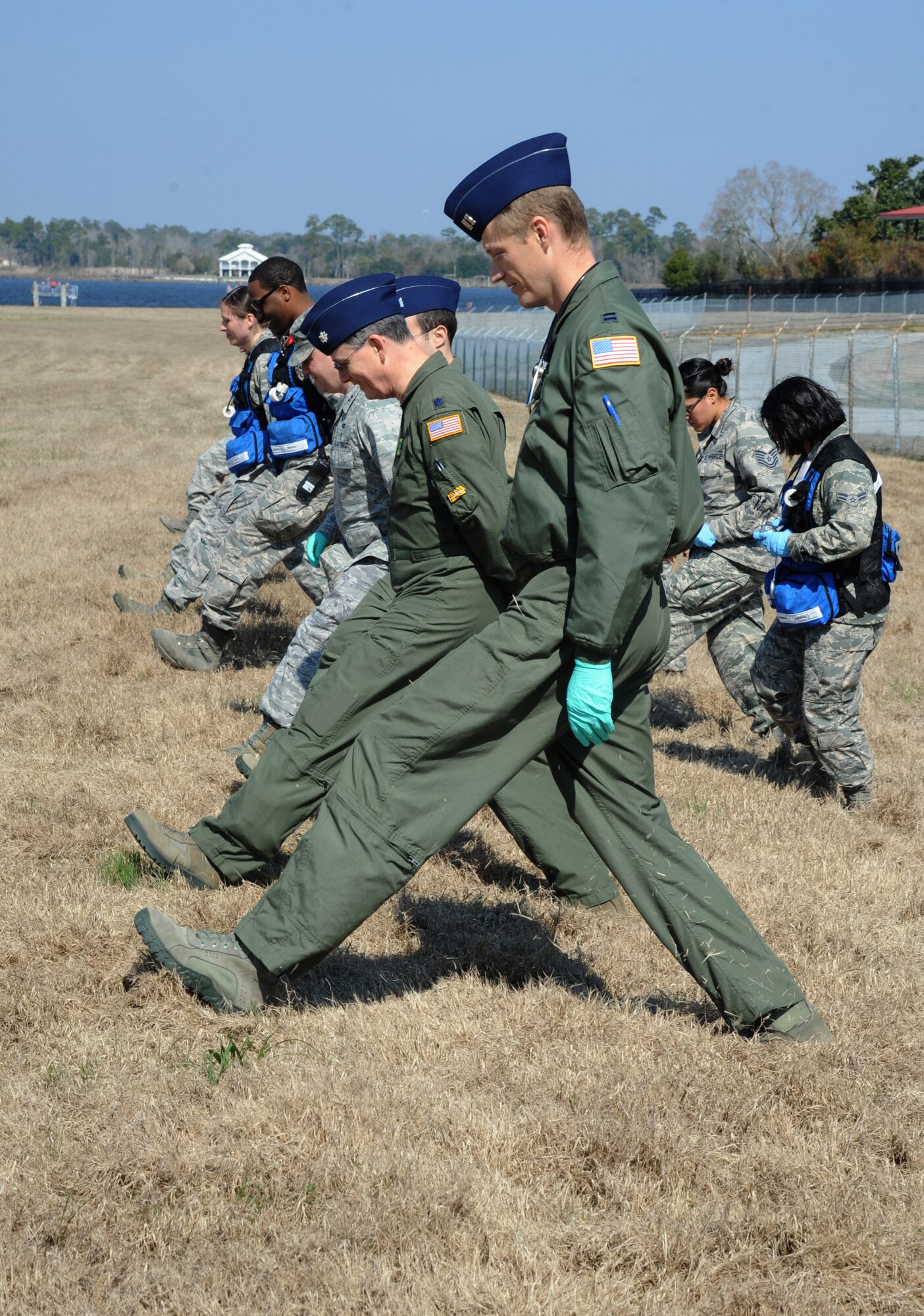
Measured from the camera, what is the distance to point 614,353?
10.4 feet

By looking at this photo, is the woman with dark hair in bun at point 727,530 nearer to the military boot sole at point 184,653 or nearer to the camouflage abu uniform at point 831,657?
the camouflage abu uniform at point 831,657

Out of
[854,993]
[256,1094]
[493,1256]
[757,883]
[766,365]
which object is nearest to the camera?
[493,1256]

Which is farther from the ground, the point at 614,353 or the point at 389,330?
the point at 389,330

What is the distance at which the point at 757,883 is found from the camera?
514 cm

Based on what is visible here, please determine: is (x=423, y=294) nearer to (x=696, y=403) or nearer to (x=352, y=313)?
(x=352, y=313)

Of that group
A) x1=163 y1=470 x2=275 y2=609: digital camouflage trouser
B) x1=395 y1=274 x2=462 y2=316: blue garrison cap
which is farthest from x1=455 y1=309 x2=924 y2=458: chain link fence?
x1=395 y1=274 x2=462 y2=316: blue garrison cap

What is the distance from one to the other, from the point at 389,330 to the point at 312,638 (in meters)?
1.81

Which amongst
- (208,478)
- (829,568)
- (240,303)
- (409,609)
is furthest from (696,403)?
(208,478)

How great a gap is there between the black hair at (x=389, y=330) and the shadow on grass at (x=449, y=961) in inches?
80.2

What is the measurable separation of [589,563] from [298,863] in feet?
3.59

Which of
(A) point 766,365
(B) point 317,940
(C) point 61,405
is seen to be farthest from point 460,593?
(C) point 61,405

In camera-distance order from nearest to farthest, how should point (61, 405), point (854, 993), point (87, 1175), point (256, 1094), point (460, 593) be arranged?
point (87, 1175)
point (256, 1094)
point (854, 993)
point (460, 593)
point (61, 405)

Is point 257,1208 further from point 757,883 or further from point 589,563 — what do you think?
point 757,883

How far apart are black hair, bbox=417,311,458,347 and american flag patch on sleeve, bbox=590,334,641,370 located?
1.74m
